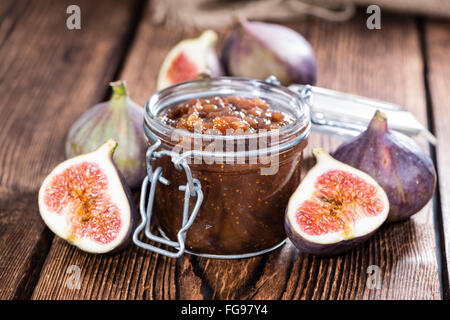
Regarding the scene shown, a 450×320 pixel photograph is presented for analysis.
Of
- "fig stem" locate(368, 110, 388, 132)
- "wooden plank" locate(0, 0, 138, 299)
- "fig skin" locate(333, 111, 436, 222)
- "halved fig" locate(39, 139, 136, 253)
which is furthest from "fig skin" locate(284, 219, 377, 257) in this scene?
"wooden plank" locate(0, 0, 138, 299)

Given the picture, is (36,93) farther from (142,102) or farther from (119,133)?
(119,133)

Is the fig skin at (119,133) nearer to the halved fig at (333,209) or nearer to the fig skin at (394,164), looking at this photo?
the halved fig at (333,209)

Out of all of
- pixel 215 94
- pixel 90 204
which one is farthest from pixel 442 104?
pixel 90 204

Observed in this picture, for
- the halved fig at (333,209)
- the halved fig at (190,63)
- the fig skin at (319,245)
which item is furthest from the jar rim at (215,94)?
the halved fig at (190,63)

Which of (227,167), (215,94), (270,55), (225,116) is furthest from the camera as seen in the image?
(270,55)

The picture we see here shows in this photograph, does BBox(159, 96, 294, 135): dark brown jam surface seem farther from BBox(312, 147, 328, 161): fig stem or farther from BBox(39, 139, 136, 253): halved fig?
BBox(39, 139, 136, 253): halved fig

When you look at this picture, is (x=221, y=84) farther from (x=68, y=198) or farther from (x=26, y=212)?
(x=26, y=212)
